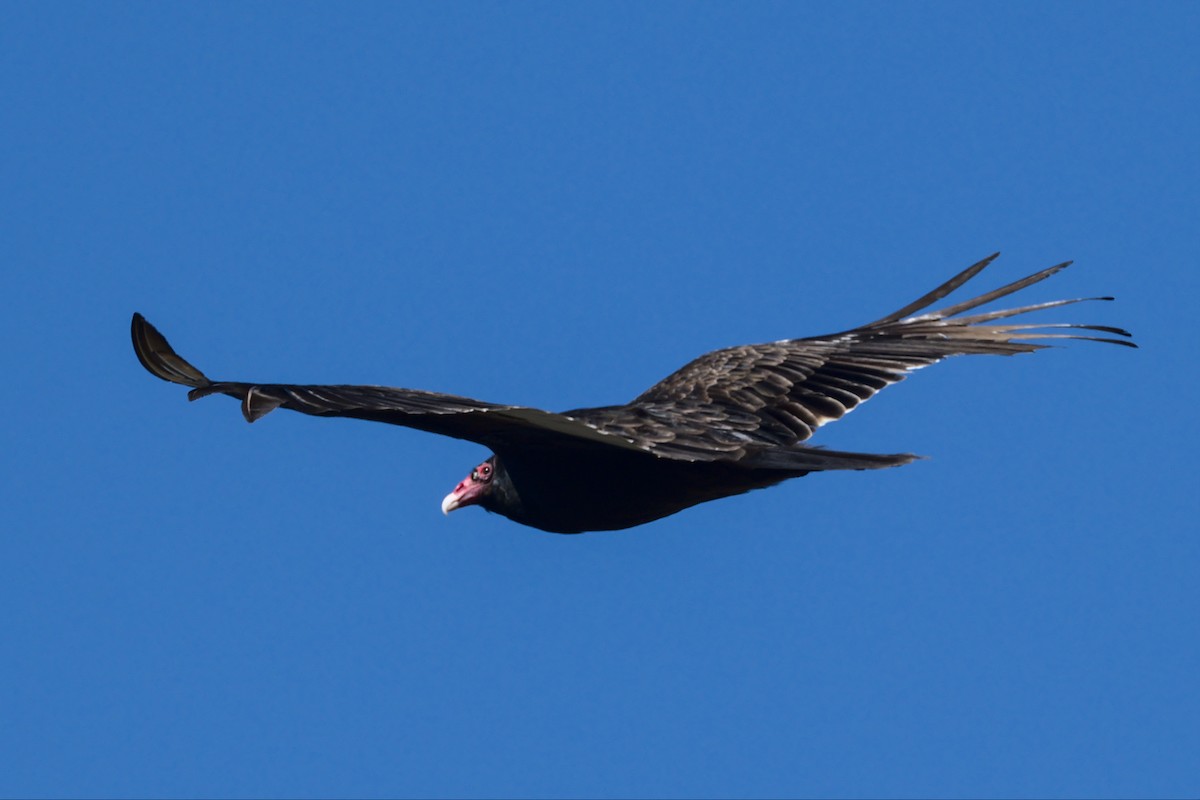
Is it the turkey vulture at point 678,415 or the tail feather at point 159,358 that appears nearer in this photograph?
the turkey vulture at point 678,415

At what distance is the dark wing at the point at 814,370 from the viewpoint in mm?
9219

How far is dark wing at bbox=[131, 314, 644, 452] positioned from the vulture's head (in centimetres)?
94

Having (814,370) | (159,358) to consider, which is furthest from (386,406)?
(814,370)

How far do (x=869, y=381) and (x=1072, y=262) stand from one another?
173 cm

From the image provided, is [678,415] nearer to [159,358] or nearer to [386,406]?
[386,406]

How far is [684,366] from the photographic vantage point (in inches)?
411

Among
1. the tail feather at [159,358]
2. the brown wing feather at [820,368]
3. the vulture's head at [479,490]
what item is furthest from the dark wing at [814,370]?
the tail feather at [159,358]

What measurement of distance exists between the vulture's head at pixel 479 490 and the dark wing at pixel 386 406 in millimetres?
944

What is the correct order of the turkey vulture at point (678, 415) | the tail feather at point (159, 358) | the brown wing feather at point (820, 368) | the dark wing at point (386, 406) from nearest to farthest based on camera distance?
the dark wing at point (386, 406) → the turkey vulture at point (678, 415) → the tail feather at point (159, 358) → the brown wing feather at point (820, 368)

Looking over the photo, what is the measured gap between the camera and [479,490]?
8.96 m

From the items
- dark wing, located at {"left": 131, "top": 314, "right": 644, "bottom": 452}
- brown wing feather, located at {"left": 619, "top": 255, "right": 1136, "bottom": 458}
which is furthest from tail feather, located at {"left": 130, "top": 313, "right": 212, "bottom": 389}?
brown wing feather, located at {"left": 619, "top": 255, "right": 1136, "bottom": 458}

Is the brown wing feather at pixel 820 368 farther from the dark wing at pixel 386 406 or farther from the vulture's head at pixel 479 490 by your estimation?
the dark wing at pixel 386 406

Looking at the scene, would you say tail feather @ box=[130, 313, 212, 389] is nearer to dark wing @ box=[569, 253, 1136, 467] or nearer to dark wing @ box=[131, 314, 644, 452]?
dark wing @ box=[131, 314, 644, 452]

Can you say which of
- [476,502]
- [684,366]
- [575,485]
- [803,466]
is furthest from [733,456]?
[684,366]
